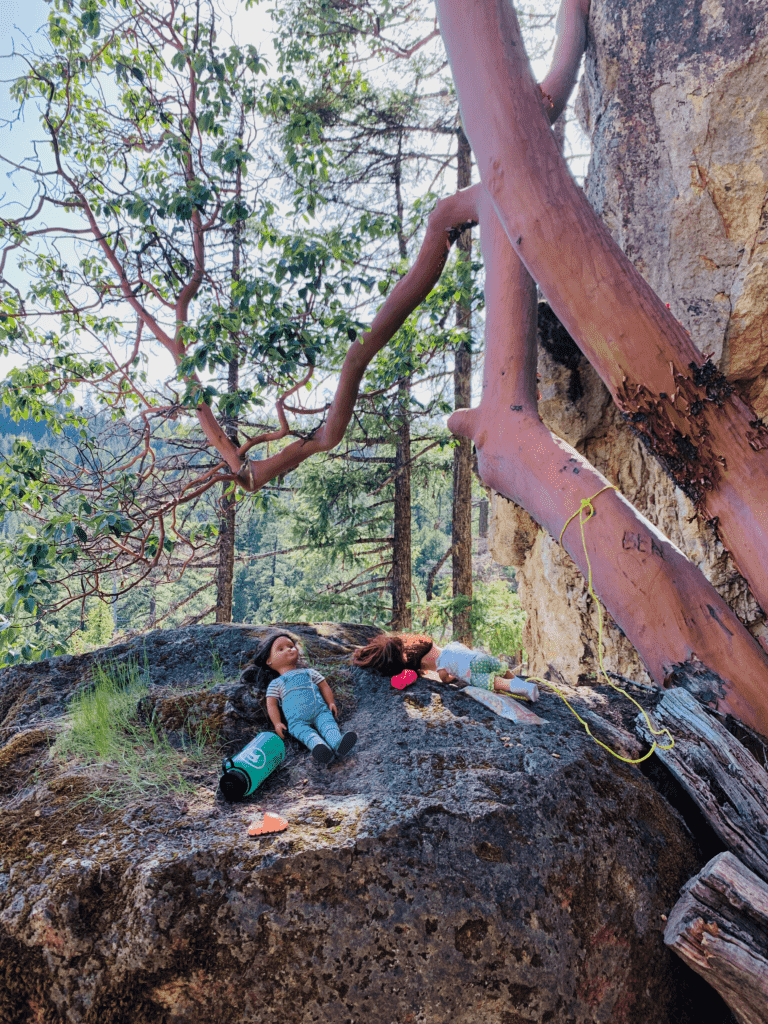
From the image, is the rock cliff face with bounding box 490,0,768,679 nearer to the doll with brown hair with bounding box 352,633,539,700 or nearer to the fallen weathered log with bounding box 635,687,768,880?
the fallen weathered log with bounding box 635,687,768,880

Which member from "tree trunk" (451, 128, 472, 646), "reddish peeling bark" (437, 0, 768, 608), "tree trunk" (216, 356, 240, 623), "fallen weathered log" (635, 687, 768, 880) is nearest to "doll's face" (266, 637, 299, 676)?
"fallen weathered log" (635, 687, 768, 880)

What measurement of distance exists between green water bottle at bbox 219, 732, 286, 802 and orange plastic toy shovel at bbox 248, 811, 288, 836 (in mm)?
273

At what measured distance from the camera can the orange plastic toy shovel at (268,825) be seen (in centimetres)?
189

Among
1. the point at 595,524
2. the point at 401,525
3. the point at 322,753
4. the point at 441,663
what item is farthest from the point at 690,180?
the point at 401,525

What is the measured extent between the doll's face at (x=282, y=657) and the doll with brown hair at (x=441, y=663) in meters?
0.37

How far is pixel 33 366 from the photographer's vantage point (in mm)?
5273

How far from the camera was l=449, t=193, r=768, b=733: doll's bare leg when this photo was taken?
8.84 ft

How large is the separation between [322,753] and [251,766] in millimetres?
307

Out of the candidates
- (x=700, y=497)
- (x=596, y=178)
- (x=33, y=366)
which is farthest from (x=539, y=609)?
(x=33, y=366)

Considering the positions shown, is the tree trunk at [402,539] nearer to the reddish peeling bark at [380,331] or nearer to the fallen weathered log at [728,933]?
the reddish peeling bark at [380,331]

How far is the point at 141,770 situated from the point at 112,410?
168 inches

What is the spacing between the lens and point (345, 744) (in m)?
2.48

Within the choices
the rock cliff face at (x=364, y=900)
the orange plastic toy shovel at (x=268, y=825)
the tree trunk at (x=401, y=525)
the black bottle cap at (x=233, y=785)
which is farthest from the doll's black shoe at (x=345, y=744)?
the tree trunk at (x=401, y=525)

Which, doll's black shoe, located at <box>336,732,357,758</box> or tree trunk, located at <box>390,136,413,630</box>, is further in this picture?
tree trunk, located at <box>390,136,413,630</box>
